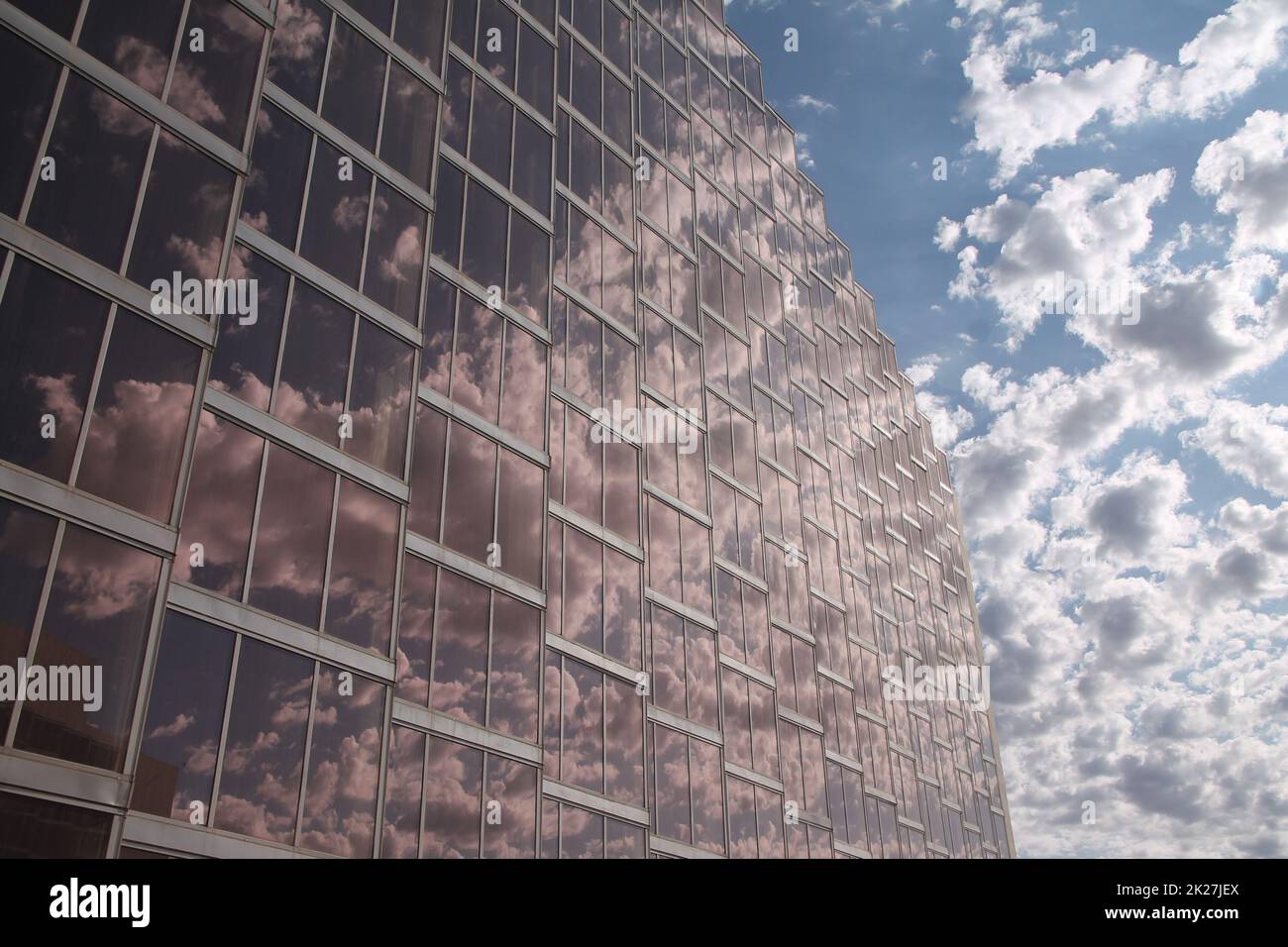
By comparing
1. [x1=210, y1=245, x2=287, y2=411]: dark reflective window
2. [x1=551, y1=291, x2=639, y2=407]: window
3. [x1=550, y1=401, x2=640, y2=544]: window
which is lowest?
[x1=210, y1=245, x2=287, y2=411]: dark reflective window

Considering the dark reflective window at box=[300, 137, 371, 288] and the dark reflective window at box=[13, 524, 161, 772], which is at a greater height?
the dark reflective window at box=[300, 137, 371, 288]

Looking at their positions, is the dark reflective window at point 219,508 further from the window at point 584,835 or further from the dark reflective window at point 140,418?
the window at point 584,835

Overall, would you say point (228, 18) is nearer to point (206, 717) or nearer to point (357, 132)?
point (357, 132)

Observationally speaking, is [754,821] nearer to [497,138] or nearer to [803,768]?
[803,768]

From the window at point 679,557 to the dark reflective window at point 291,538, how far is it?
16.5 meters

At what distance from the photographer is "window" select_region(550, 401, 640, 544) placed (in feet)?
110

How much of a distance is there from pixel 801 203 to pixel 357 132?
41.6 metres

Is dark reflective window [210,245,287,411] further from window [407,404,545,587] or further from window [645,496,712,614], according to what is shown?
window [645,496,712,614]

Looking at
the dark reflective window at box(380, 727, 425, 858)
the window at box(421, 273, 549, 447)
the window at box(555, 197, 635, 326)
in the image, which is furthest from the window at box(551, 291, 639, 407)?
the dark reflective window at box(380, 727, 425, 858)

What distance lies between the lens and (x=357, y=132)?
2709cm

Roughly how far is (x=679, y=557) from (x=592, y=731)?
32.8 ft

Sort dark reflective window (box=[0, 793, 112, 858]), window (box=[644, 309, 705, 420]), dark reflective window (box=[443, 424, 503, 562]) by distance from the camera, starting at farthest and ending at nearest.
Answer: window (box=[644, 309, 705, 420])
dark reflective window (box=[443, 424, 503, 562])
dark reflective window (box=[0, 793, 112, 858])

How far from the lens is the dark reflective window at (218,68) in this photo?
21766 mm

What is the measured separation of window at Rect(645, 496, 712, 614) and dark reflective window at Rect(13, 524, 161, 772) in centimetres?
2142
